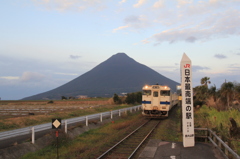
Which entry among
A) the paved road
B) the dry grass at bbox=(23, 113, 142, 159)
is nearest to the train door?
the dry grass at bbox=(23, 113, 142, 159)

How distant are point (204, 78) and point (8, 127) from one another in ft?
138

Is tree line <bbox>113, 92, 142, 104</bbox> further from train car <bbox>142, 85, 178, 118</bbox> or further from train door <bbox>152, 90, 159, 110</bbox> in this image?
train door <bbox>152, 90, 159, 110</bbox>

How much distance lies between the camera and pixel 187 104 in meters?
11.7

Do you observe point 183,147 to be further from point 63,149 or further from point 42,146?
point 42,146

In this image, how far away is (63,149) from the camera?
40.1 feet

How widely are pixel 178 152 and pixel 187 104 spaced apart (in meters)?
2.44

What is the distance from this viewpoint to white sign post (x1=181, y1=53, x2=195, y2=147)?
454 inches

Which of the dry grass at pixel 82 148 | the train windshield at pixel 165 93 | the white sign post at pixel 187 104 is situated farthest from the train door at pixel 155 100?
the white sign post at pixel 187 104

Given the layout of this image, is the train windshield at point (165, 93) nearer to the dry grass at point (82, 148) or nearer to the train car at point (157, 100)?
the train car at point (157, 100)

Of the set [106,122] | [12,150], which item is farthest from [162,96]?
[12,150]

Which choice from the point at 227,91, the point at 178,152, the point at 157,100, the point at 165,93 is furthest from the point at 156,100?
the point at 178,152

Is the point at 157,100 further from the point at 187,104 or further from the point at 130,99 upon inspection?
the point at 130,99

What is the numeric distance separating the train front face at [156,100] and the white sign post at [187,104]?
1309 cm

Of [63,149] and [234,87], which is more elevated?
[234,87]
